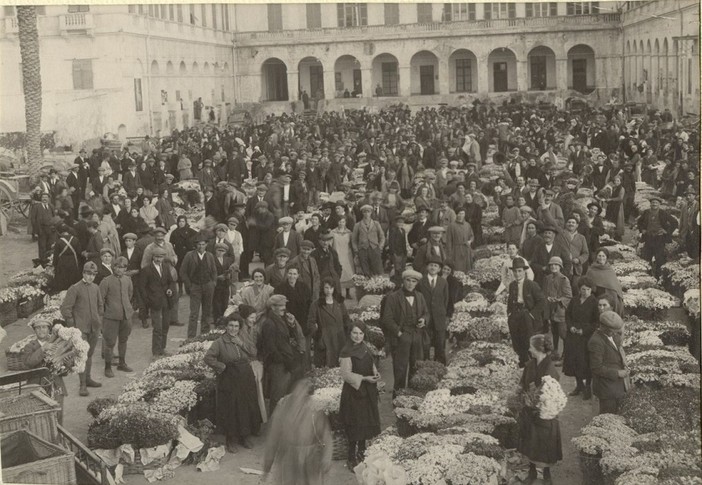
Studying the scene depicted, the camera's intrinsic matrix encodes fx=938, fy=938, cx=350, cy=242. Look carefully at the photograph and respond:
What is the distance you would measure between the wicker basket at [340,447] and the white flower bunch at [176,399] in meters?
1.75

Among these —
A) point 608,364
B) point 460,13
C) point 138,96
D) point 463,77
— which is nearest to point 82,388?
point 608,364

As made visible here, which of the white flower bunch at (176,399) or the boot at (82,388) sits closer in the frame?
the white flower bunch at (176,399)

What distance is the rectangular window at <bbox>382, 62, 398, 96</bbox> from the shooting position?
59219 mm

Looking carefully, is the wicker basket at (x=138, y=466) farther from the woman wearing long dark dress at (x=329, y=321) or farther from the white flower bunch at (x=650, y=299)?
the white flower bunch at (x=650, y=299)

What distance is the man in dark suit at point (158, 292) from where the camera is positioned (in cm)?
1338

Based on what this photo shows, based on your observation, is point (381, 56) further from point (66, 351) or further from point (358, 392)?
point (358, 392)

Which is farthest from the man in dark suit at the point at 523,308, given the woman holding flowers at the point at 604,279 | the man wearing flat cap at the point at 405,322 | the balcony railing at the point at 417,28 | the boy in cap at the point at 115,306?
the balcony railing at the point at 417,28

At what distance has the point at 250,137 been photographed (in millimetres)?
37594

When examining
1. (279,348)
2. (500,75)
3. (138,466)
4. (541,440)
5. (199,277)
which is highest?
(500,75)

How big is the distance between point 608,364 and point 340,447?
2999mm

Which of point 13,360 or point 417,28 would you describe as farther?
point 417,28

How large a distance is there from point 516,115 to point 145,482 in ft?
109

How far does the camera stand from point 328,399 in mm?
10562

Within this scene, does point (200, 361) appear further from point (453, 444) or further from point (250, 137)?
point (250, 137)
